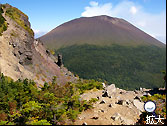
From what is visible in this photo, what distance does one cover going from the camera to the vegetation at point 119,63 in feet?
419

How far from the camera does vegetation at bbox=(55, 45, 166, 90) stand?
5022 inches

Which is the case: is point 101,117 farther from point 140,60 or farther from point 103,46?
point 103,46

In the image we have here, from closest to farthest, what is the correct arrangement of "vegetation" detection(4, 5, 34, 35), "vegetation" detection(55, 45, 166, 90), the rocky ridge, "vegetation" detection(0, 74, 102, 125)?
"vegetation" detection(0, 74, 102, 125)
the rocky ridge
"vegetation" detection(4, 5, 34, 35)
"vegetation" detection(55, 45, 166, 90)

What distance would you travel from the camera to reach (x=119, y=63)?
153750 mm

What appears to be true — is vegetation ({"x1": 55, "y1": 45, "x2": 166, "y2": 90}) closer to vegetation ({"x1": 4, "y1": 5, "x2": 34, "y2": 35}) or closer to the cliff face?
vegetation ({"x1": 4, "y1": 5, "x2": 34, "y2": 35})

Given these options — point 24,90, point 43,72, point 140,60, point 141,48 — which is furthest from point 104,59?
point 24,90

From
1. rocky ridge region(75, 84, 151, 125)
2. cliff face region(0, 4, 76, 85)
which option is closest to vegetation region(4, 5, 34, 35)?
cliff face region(0, 4, 76, 85)

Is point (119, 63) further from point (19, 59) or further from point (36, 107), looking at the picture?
point (36, 107)

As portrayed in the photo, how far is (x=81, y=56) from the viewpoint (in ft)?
552

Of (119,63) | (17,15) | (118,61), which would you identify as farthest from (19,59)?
(118,61)

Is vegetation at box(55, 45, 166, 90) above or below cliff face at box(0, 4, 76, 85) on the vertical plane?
above

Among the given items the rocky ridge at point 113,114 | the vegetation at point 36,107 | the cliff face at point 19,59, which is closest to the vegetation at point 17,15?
the cliff face at point 19,59

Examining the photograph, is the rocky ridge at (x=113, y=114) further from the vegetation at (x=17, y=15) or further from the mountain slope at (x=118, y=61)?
the mountain slope at (x=118, y=61)

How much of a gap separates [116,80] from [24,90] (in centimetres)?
11595
